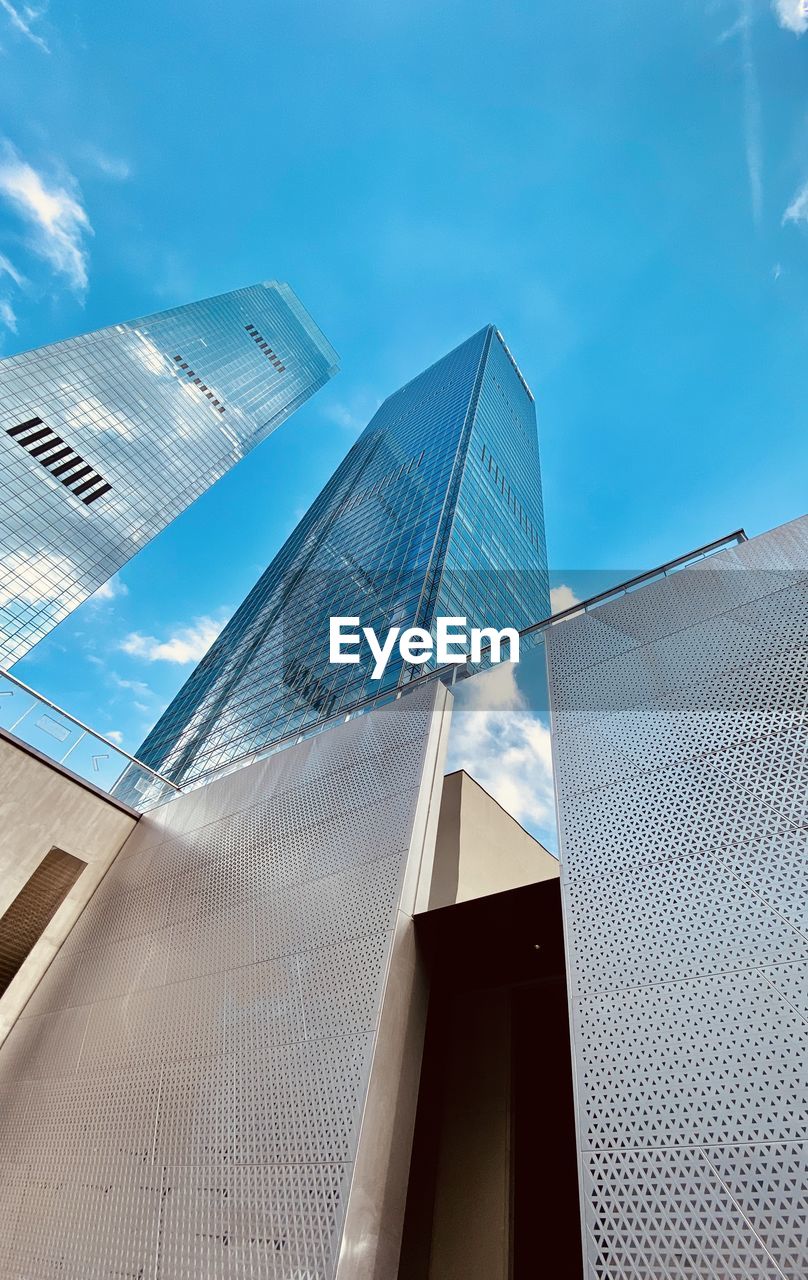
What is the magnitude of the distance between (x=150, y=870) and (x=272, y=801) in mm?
2842

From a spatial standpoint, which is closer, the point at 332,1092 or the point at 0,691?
the point at 332,1092

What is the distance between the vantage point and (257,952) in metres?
6.46

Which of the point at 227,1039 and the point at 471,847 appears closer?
the point at 227,1039

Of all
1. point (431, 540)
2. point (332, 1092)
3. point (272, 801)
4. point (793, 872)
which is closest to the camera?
point (793, 872)

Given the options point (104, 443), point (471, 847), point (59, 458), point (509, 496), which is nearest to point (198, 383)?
point (104, 443)

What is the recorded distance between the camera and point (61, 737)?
1023 centimetres

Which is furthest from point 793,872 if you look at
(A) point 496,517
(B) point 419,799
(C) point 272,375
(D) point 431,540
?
(C) point 272,375

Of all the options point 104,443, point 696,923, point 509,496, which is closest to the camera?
point 696,923

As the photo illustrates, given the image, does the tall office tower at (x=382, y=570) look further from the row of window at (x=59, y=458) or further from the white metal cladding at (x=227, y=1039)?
the white metal cladding at (x=227, y=1039)

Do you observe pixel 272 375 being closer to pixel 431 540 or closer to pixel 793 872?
pixel 431 540

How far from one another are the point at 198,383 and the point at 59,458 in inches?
849

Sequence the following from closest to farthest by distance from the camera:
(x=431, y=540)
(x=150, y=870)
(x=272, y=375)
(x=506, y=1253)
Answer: (x=506, y=1253)
(x=150, y=870)
(x=431, y=540)
(x=272, y=375)

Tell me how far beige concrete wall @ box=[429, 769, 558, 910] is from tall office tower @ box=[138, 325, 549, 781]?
13.9m

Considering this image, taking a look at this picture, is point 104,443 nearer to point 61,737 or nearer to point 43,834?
point 61,737
